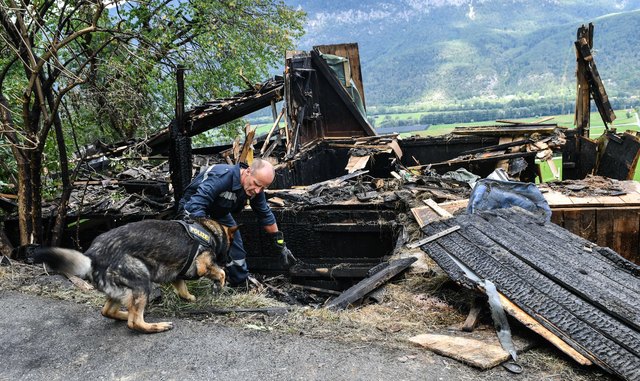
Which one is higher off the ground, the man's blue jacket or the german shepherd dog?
the man's blue jacket

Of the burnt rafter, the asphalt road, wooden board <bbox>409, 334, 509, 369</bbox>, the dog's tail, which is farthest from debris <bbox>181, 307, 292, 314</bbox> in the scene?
the burnt rafter

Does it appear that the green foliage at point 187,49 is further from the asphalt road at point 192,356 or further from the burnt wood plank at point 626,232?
the burnt wood plank at point 626,232

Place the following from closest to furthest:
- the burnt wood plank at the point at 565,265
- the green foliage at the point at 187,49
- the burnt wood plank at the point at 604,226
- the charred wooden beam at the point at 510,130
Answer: the burnt wood plank at the point at 565,265 < the burnt wood plank at the point at 604,226 < the charred wooden beam at the point at 510,130 < the green foliage at the point at 187,49

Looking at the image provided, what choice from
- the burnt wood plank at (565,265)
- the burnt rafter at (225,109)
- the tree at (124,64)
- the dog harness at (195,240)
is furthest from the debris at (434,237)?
the burnt rafter at (225,109)

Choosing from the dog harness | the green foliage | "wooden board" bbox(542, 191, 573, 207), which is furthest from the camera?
the green foliage

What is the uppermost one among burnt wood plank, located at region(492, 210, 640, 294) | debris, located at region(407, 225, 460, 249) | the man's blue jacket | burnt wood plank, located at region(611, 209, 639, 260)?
the man's blue jacket

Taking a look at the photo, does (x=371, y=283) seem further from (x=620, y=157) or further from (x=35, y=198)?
(x=620, y=157)

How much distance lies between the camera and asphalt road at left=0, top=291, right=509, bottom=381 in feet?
12.3

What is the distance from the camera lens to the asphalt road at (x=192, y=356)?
12.3ft

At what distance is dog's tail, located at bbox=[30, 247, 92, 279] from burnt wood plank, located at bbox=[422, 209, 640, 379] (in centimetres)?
331

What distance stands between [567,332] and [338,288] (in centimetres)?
484

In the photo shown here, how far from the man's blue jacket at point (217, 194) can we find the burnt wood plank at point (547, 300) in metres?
2.23

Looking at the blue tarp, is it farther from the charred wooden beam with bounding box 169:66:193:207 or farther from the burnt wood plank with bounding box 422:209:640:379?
the charred wooden beam with bounding box 169:66:193:207

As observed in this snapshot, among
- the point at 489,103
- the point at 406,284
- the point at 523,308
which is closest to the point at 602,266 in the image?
the point at 523,308
